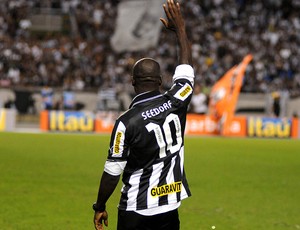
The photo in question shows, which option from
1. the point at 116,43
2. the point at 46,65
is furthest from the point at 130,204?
the point at 116,43

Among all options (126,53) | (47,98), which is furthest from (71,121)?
(126,53)

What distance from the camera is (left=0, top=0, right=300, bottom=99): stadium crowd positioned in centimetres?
3697

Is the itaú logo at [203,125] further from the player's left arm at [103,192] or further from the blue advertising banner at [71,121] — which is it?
the player's left arm at [103,192]

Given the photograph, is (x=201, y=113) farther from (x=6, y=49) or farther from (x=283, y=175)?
(x=283, y=175)

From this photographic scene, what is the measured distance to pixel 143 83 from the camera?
5.01 meters

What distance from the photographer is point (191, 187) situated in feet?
45.4

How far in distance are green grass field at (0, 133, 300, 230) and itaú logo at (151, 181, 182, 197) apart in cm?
462

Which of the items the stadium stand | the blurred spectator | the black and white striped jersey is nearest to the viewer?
the black and white striped jersey

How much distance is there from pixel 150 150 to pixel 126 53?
114 ft

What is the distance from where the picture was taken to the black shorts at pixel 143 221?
492 cm

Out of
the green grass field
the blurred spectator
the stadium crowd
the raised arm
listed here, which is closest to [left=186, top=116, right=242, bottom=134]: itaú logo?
the stadium crowd

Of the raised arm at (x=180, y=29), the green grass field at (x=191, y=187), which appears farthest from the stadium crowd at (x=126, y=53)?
the raised arm at (x=180, y=29)

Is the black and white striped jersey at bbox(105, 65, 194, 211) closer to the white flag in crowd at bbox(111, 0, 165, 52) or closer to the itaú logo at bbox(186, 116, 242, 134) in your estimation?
the itaú logo at bbox(186, 116, 242, 134)

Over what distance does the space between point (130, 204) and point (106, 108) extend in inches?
1186
